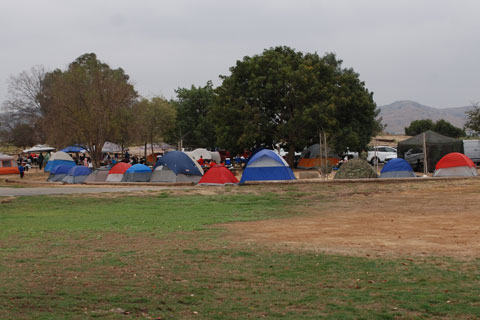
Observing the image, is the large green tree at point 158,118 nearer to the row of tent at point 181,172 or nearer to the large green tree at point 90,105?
the large green tree at point 90,105

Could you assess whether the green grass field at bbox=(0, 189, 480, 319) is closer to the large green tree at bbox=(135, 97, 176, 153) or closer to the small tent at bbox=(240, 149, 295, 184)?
the small tent at bbox=(240, 149, 295, 184)

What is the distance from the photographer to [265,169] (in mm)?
30797

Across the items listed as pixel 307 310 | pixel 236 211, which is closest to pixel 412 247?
pixel 307 310

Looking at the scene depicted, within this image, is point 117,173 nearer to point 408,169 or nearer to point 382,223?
point 408,169

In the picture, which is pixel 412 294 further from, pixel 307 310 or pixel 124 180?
pixel 124 180

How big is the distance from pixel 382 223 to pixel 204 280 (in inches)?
322

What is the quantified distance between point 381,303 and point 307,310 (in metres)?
1.00

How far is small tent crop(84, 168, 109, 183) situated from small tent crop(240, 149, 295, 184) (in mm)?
10709

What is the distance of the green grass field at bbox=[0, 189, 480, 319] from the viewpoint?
702cm

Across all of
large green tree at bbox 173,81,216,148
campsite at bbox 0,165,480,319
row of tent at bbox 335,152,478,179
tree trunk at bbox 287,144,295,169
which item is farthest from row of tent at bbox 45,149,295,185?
large green tree at bbox 173,81,216,148

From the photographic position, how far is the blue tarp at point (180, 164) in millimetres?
34125

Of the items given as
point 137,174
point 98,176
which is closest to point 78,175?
point 98,176

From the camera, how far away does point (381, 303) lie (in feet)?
23.9

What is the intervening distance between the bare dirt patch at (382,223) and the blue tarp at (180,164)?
10339 millimetres
